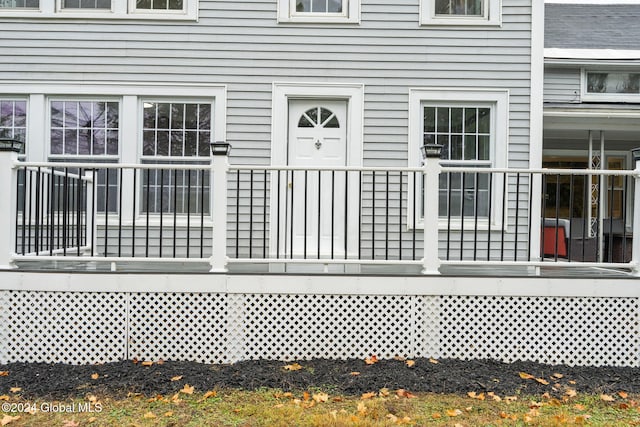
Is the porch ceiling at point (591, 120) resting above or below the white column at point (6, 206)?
above

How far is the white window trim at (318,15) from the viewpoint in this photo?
20.5 feet

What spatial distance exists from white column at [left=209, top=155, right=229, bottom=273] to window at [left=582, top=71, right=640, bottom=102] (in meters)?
7.39

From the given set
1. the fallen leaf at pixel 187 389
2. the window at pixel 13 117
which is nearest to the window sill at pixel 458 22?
the fallen leaf at pixel 187 389

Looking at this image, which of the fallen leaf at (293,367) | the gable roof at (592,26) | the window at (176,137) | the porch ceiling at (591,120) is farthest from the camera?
the gable roof at (592,26)

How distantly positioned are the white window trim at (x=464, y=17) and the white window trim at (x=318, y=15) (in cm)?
86

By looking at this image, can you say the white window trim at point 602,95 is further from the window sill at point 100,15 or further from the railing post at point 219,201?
the railing post at point 219,201

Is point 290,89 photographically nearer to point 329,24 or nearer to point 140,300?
point 329,24

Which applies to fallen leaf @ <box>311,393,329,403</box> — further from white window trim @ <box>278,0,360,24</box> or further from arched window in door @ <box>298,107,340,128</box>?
white window trim @ <box>278,0,360,24</box>

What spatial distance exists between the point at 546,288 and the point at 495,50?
3.47 metres

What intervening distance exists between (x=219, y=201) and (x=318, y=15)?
3.32 metres

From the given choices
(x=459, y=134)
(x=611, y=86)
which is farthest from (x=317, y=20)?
(x=611, y=86)

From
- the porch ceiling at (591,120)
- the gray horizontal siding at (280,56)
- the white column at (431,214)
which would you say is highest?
the gray horizontal siding at (280,56)

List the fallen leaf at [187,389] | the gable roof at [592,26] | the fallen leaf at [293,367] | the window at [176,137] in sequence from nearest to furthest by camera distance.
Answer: the fallen leaf at [187,389] < the fallen leaf at [293,367] < the window at [176,137] < the gable roof at [592,26]

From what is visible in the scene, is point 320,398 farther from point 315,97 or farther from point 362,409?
point 315,97
